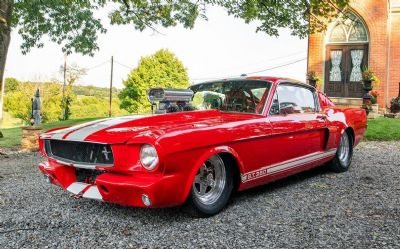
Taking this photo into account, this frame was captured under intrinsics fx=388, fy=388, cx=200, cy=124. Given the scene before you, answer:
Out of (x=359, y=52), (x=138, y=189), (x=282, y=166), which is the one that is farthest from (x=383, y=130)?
(x=138, y=189)

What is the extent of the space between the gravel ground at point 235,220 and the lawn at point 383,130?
5.64m

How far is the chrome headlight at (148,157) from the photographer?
10.5ft

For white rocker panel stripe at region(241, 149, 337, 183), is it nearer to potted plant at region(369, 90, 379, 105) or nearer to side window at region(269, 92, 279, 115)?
side window at region(269, 92, 279, 115)

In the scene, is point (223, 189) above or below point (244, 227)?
above

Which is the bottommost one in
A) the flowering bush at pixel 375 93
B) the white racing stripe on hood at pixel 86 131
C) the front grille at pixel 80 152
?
the front grille at pixel 80 152

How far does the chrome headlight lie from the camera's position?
3.20m

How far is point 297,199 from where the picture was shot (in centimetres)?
434

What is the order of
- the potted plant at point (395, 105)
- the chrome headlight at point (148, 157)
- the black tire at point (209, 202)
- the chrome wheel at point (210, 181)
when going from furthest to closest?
1. the potted plant at point (395, 105)
2. the chrome wheel at point (210, 181)
3. the black tire at point (209, 202)
4. the chrome headlight at point (148, 157)

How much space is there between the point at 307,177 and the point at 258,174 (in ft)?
5.79

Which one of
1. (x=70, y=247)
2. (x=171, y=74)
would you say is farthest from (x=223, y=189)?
(x=171, y=74)

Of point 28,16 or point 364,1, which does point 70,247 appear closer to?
point 28,16

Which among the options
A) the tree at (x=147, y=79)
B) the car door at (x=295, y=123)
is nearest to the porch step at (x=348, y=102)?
the car door at (x=295, y=123)

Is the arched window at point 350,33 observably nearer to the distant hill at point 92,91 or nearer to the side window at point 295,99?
the side window at point 295,99

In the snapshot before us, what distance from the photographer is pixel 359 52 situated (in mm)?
17953
